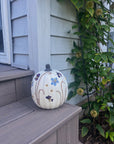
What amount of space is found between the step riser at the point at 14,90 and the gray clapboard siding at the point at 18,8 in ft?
1.86

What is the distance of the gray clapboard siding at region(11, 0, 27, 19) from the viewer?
1.04m

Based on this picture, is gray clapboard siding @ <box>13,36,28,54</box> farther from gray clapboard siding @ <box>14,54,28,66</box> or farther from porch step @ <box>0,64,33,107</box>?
porch step @ <box>0,64,33,107</box>

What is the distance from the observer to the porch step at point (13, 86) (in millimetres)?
881

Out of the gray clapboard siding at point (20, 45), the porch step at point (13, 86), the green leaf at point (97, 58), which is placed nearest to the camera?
the porch step at point (13, 86)

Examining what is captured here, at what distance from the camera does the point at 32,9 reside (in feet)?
3.11

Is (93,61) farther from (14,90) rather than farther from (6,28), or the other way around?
(6,28)

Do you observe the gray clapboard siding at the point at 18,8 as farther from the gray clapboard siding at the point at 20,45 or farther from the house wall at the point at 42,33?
the gray clapboard siding at the point at 20,45

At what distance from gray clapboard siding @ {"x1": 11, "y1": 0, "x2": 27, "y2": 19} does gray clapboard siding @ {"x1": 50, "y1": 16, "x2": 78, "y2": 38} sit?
9.8 inches

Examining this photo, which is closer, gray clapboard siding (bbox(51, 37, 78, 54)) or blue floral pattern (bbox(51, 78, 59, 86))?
blue floral pattern (bbox(51, 78, 59, 86))

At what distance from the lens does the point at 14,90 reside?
946 millimetres

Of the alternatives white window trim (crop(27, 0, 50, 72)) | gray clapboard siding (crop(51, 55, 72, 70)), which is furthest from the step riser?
gray clapboard siding (crop(51, 55, 72, 70))

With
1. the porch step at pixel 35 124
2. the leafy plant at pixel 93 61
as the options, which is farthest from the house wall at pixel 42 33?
the porch step at pixel 35 124

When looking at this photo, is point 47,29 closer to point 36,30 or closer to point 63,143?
point 36,30

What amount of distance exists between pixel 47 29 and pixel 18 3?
382 millimetres
